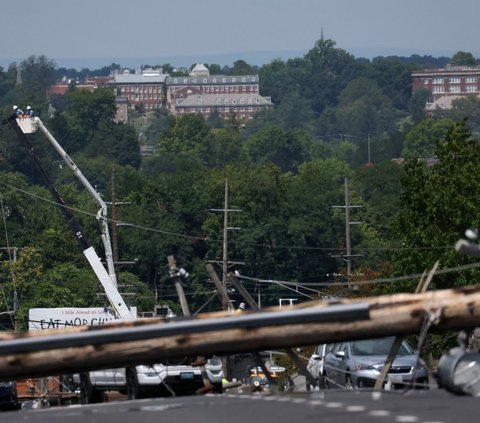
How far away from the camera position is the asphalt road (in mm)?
18641

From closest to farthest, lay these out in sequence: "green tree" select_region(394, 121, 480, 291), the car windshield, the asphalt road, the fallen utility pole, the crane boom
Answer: the asphalt road
the fallen utility pole
the car windshield
the crane boom
"green tree" select_region(394, 121, 480, 291)

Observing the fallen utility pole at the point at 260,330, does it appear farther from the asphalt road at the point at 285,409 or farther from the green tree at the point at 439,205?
the green tree at the point at 439,205

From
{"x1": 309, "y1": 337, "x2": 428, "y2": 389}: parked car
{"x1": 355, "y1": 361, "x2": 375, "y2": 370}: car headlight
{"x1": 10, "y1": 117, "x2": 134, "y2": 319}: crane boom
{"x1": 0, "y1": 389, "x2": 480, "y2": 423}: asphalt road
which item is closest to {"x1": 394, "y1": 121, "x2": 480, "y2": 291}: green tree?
{"x1": 10, "y1": 117, "x2": 134, "y2": 319}: crane boom

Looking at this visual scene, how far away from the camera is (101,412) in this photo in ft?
67.4

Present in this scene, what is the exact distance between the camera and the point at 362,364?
30.6 meters

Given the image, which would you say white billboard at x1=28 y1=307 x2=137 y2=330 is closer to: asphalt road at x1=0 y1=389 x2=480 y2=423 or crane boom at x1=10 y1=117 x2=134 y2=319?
crane boom at x1=10 y1=117 x2=134 y2=319

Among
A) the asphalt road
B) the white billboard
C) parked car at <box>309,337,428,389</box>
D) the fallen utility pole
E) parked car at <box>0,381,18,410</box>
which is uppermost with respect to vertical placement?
the fallen utility pole

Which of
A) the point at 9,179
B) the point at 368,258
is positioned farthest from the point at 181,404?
the point at 9,179

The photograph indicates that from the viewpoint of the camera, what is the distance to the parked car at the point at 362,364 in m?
30.1

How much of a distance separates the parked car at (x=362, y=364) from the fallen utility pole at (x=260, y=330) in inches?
246

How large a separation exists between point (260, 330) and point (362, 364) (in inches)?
315

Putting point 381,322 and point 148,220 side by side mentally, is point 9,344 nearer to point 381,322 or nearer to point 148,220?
point 381,322

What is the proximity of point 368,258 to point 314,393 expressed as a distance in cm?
10245

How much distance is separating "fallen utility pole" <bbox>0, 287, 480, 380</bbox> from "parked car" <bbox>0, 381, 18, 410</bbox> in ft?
30.1
